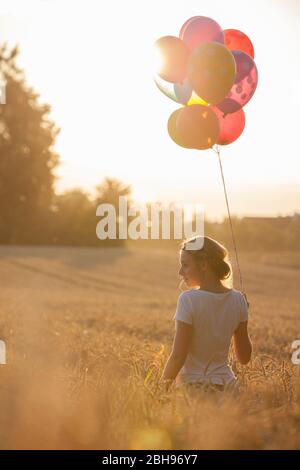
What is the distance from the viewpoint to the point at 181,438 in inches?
130

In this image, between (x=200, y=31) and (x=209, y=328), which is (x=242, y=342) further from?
(x=200, y=31)

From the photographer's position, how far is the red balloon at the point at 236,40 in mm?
6168

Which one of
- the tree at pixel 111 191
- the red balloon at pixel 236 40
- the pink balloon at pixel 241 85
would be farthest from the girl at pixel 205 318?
the tree at pixel 111 191

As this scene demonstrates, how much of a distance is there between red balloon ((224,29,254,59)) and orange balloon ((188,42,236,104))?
59 cm

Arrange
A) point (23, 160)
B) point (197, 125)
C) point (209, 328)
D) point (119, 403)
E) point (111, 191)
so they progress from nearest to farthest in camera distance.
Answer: point (119, 403) < point (209, 328) < point (197, 125) < point (23, 160) < point (111, 191)

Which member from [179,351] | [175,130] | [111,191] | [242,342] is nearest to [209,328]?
[179,351]

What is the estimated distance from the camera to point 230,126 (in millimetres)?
6340

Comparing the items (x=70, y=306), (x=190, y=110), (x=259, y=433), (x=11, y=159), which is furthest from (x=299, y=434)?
(x=11, y=159)

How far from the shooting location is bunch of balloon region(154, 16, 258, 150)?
5.57 metres

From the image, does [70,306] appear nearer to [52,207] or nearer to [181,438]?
[181,438]

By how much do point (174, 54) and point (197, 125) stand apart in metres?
0.66

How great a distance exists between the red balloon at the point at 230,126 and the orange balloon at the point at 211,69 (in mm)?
541

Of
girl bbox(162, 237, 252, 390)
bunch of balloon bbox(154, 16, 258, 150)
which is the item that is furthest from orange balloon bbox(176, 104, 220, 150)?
girl bbox(162, 237, 252, 390)

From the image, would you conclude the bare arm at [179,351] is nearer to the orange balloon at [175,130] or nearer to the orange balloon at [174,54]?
the orange balloon at [175,130]
